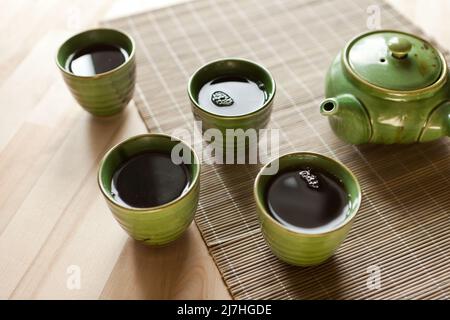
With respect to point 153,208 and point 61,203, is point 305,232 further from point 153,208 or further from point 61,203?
point 61,203

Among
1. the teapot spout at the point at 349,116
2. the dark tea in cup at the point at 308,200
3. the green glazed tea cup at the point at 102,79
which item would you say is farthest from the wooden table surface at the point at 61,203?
the teapot spout at the point at 349,116

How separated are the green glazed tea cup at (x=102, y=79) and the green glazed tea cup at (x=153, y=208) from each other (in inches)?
7.9

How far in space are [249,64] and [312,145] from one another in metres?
0.21

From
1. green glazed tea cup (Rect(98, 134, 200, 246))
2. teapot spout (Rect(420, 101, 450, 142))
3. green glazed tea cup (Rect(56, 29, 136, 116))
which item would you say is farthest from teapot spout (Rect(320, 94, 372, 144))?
green glazed tea cup (Rect(56, 29, 136, 116))

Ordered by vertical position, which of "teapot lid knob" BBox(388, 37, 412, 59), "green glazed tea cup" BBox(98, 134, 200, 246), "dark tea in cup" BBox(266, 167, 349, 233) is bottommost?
"dark tea in cup" BBox(266, 167, 349, 233)

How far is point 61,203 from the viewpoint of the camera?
3.24 feet

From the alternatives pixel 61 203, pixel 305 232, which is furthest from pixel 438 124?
pixel 61 203

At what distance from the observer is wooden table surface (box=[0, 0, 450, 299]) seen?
87cm

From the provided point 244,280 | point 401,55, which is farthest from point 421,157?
point 244,280

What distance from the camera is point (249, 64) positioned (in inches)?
41.2

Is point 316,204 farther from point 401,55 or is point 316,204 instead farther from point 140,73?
point 140,73

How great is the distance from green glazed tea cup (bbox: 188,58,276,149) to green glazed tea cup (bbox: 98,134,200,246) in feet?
0.31

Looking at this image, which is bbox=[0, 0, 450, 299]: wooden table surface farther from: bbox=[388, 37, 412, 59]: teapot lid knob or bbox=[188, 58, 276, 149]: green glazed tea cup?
bbox=[388, 37, 412, 59]: teapot lid knob

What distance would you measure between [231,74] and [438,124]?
1.34 ft
